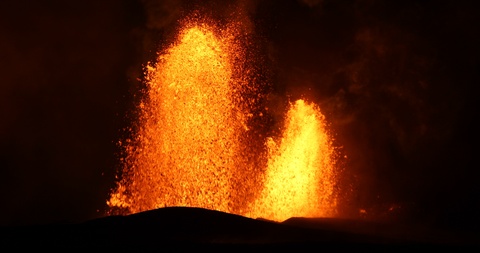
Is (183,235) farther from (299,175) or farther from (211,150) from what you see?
(299,175)

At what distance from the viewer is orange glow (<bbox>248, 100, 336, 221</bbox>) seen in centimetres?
2695

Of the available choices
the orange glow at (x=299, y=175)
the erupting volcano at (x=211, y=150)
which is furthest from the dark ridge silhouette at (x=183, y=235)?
the orange glow at (x=299, y=175)

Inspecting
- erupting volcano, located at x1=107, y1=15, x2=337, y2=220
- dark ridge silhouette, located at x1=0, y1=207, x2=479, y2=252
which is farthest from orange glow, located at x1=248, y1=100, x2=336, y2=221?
dark ridge silhouette, located at x1=0, y1=207, x2=479, y2=252

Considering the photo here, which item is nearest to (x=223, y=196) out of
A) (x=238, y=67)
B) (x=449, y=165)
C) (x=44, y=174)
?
(x=238, y=67)

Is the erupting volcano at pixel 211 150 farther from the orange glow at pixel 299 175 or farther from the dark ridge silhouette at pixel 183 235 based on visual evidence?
the dark ridge silhouette at pixel 183 235

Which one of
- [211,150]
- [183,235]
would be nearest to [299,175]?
[211,150]

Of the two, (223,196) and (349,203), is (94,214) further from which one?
(349,203)

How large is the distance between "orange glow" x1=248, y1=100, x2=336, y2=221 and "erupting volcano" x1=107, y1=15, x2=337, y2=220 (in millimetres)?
51

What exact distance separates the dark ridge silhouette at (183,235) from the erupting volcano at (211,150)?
1217cm

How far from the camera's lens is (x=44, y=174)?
31984 mm

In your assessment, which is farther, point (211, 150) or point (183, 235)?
point (211, 150)

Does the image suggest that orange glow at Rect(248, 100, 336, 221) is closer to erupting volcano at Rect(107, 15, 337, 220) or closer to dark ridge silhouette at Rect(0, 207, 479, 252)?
erupting volcano at Rect(107, 15, 337, 220)

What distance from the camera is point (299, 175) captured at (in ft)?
90.7

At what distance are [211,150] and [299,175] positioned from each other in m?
4.72
